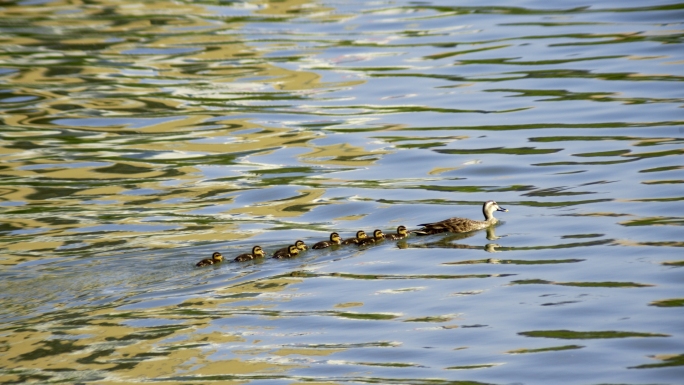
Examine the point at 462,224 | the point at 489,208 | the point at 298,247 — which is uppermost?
the point at 489,208

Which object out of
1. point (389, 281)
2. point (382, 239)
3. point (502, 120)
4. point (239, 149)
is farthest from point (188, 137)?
point (389, 281)

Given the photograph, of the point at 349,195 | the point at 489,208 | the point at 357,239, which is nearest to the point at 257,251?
the point at 357,239

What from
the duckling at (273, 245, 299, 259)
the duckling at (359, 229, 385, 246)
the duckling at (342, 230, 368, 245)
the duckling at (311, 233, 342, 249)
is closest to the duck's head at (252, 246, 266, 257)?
the duckling at (273, 245, 299, 259)

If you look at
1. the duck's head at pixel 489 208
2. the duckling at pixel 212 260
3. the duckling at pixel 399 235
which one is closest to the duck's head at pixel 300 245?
the duckling at pixel 212 260

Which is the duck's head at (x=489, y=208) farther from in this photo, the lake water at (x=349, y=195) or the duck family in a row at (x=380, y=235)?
the lake water at (x=349, y=195)

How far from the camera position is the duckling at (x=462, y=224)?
45.6 feet

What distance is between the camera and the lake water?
10.3m

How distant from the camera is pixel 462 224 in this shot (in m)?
14.0

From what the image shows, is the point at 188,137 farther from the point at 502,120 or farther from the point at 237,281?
the point at 237,281

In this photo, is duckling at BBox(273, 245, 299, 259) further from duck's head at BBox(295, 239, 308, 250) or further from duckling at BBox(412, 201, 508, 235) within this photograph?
duckling at BBox(412, 201, 508, 235)

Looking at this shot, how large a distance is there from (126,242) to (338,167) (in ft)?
15.5

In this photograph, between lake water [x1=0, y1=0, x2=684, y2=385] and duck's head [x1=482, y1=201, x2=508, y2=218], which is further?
duck's head [x1=482, y1=201, x2=508, y2=218]

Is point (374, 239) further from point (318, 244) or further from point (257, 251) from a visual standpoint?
point (257, 251)

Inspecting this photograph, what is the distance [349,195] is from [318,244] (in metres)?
2.98
